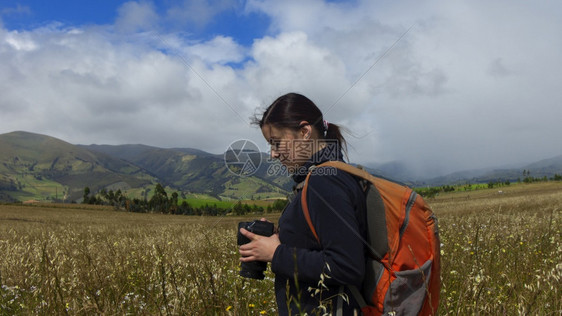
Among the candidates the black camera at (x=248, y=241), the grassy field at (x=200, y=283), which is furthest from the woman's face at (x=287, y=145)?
the grassy field at (x=200, y=283)

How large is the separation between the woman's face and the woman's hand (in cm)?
50

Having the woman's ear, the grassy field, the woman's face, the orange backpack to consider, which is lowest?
the grassy field

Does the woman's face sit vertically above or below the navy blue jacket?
above

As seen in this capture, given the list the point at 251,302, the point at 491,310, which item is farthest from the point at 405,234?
the point at 251,302

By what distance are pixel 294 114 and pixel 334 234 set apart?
877mm

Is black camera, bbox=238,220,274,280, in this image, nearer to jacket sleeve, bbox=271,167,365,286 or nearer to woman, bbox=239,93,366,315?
woman, bbox=239,93,366,315

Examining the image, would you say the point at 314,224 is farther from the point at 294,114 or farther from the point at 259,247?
the point at 294,114

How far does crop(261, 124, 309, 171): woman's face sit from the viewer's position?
7.62 ft

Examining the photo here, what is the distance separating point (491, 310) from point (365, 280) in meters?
1.54

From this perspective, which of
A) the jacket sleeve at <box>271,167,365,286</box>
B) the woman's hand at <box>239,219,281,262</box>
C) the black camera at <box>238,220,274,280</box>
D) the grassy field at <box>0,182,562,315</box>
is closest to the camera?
the jacket sleeve at <box>271,167,365,286</box>

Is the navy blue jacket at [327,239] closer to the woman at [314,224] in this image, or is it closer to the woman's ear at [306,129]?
the woman at [314,224]

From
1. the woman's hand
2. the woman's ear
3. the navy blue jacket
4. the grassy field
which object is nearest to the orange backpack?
the navy blue jacket

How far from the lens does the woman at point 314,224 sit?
74.1 inches

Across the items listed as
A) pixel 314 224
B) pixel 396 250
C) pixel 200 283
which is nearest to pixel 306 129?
pixel 314 224
